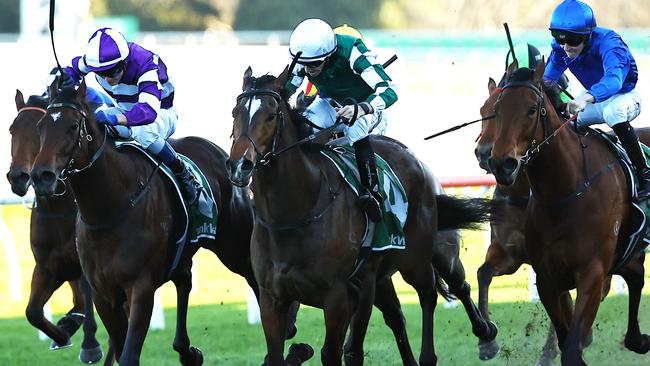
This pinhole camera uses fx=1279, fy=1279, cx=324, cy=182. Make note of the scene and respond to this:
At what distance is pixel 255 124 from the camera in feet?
18.5

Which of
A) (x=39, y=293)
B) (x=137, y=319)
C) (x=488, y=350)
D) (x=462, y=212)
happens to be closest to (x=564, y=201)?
(x=462, y=212)

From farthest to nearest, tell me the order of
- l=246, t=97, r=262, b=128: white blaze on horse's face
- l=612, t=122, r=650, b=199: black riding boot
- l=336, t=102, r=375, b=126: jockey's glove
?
l=612, t=122, r=650, b=199: black riding boot < l=336, t=102, r=375, b=126: jockey's glove < l=246, t=97, r=262, b=128: white blaze on horse's face

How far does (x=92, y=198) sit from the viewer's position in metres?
6.26

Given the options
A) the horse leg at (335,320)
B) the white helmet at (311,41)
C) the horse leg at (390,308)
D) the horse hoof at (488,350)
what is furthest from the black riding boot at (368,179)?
the horse hoof at (488,350)

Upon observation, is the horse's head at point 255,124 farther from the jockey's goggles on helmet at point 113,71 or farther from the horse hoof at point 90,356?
the horse hoof at point 90,356

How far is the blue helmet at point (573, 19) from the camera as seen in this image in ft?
20.9

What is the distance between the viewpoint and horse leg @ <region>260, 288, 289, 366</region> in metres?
5.98

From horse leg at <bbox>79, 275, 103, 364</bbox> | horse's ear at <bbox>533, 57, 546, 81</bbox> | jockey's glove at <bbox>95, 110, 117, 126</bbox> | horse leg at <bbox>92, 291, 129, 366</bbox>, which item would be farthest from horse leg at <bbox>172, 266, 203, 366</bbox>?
horse's ear at <bbox>533, 57, 546, 81</bbox>

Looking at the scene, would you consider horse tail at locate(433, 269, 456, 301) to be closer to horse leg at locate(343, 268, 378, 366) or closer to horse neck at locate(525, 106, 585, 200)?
horse leg at locate(343, 268, 378, 366)

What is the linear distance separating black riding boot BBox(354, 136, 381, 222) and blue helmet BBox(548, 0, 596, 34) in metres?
1.12

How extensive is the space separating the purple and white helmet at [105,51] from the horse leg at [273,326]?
4.67 feet

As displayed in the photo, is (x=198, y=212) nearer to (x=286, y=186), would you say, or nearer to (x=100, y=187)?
(x=100, y=187)

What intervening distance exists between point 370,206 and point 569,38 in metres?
1.31

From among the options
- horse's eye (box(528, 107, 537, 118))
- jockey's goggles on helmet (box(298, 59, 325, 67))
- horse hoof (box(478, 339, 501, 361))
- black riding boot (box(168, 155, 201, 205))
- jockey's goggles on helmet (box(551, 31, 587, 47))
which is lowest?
horse hoof (box(478, 339, 501, 361))
